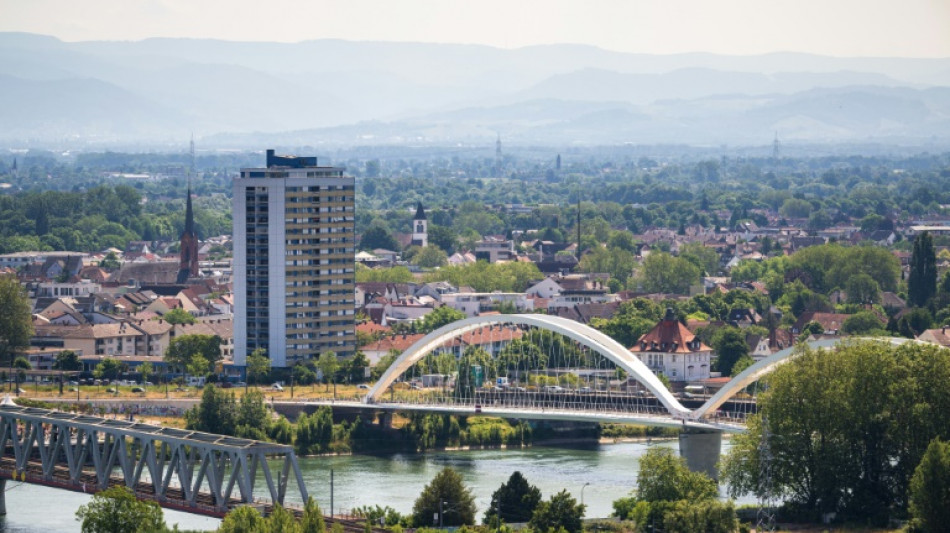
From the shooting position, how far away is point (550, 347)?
222 ft

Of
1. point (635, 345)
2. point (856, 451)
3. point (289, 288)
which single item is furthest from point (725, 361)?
point (856, 451)

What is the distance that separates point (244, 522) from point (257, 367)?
3050cm

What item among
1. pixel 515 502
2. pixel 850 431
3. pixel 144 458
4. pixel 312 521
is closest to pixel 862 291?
pixel 850 431

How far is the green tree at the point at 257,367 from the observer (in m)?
69.2

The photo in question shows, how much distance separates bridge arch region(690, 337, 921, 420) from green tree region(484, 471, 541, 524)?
7.11m

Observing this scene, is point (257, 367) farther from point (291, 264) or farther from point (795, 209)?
point (795, 209)

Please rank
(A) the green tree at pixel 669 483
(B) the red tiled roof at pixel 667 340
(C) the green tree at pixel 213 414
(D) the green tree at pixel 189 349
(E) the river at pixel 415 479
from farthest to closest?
1. (D) the green tree at pixel 189 349
2. (B) the red tiled roof at pixel 667 340
3. (C) the green tree at pixel 213 414
4. (E) the river at pixel 415 479
5. (A) the green tree at pixel 669 483

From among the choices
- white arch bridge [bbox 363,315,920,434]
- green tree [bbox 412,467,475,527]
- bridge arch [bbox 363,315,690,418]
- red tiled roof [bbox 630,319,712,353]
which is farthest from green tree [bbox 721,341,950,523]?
red tiled roof [bbox 630,319,712,353]

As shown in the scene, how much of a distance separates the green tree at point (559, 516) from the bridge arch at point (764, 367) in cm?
842

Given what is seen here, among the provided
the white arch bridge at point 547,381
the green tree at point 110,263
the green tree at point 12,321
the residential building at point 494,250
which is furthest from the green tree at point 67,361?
the residential building at point 494,250

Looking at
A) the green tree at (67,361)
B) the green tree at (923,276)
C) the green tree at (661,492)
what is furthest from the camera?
the green tree at (923,276)

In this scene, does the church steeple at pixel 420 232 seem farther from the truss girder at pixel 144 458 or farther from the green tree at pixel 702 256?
the truss girder at pixel 144 458

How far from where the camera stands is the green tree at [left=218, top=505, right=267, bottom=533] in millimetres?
38344

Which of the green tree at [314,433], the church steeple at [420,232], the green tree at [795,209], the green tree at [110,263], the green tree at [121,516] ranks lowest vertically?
the green tree at [314,433]
